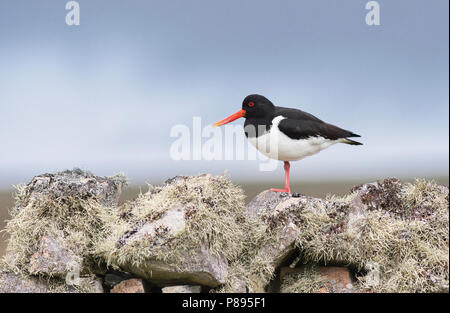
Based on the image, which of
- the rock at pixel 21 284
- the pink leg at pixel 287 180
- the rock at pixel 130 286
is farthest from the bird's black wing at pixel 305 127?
the rock at pixel 21 284

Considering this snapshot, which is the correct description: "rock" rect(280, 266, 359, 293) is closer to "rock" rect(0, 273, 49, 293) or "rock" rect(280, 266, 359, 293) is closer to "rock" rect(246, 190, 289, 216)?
"rock" rect(246, 190, 289, 216)

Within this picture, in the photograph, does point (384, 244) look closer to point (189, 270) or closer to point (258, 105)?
point (189, 270)

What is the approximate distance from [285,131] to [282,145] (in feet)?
0.68

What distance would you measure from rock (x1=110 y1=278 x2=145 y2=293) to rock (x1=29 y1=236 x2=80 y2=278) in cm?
54

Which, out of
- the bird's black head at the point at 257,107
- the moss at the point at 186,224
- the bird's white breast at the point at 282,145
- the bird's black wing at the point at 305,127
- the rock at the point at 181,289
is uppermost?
the bird's black head at the point at 257,107

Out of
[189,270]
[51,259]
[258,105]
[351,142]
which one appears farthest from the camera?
[351,142]

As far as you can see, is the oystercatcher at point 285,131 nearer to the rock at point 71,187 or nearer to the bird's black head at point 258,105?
the bird's black head at point 258,105

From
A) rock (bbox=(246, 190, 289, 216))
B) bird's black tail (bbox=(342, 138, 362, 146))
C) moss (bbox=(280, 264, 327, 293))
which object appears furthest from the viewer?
bird's black tail (bbox=(342, 138, 362, 146))

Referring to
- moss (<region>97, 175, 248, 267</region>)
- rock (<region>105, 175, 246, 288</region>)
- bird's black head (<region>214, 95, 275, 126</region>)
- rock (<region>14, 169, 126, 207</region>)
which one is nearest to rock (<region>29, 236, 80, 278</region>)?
moss (<region>97, 175, 248, 267</region>)

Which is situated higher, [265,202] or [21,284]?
[265,202]

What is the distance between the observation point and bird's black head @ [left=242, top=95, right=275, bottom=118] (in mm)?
6270

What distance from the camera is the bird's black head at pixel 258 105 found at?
6.27 m

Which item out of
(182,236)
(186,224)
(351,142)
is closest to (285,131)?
(351,142)

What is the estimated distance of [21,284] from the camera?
4555 millimetres
